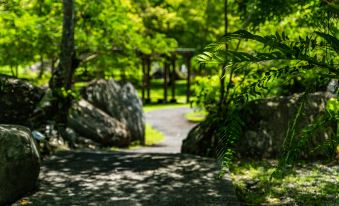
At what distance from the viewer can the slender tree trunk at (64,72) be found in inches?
380

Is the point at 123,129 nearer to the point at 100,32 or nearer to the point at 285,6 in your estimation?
the point at 100,32

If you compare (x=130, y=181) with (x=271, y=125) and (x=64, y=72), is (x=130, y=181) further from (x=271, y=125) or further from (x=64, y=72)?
(x=64, y=72)

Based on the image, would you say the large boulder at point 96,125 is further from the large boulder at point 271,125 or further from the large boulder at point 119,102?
the large boulder at point 271,125

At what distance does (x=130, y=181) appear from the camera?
6223mm

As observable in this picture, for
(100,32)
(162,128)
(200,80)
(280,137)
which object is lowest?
(162,128)

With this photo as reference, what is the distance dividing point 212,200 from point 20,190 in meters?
2.16

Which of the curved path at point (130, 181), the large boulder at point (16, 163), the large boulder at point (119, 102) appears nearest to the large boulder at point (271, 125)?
the curved path at point (130, 181)

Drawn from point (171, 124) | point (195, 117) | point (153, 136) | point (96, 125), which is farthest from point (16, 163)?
point (195, 117)

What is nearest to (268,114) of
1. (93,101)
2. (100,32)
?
(100,32)

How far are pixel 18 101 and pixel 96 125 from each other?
357 centimetres

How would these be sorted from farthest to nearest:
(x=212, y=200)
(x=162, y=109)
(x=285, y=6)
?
(x=162, y=109) → (x=285, y=6) → (x=212, y=200)

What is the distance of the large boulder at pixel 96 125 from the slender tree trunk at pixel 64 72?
171 cm

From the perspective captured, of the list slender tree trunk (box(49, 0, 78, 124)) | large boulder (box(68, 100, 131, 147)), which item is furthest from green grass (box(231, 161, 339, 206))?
large boulder (box(68, 100, 131, 147))

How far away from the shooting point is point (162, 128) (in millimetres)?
19984
